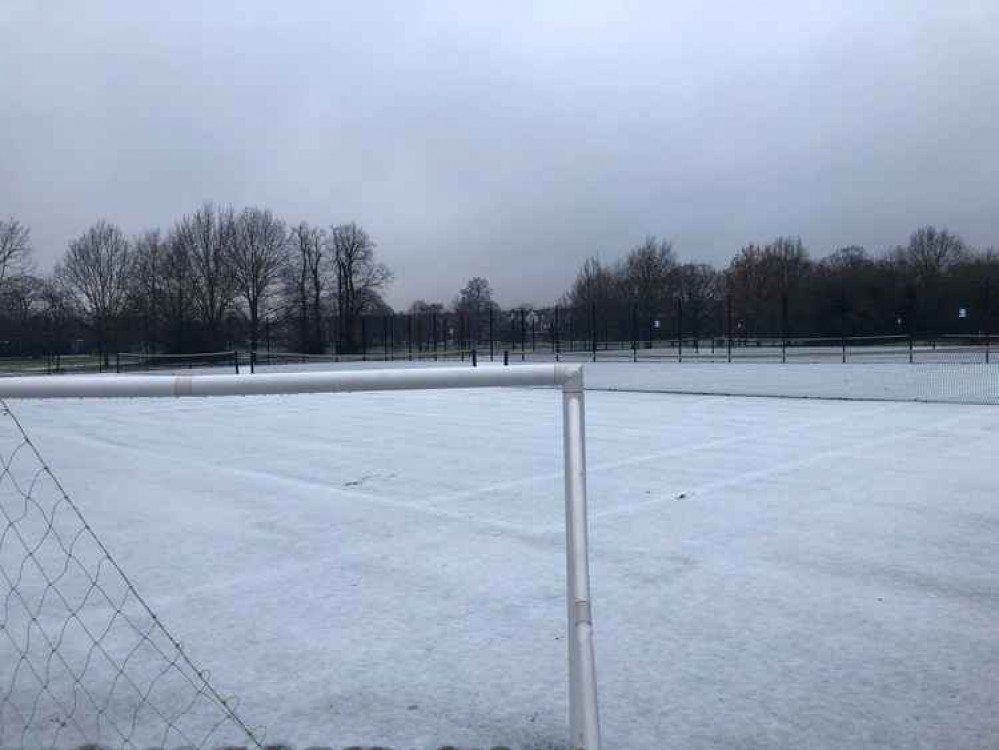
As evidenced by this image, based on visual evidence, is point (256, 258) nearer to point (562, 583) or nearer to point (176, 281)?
point (176, 281)

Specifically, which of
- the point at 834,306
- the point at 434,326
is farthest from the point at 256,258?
the point at 834,306

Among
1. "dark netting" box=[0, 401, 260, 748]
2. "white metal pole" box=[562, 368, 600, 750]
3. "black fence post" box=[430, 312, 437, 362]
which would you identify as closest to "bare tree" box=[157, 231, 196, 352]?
"black fence post" box=[430, 312, 437, 362]

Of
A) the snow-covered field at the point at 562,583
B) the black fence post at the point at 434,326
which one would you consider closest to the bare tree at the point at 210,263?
the black fence post at the point at 434,326

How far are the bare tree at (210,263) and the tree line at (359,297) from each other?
0.12m

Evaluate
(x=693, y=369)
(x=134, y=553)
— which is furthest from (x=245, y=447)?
(x=693, y=369)

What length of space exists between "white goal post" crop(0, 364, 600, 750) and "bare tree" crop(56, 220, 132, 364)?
187 feet

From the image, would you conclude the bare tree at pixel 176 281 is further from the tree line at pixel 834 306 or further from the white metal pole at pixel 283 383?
the white metal pole at pixel 283 383

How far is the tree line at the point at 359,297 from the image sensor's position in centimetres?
3997

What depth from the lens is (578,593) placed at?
273 centimetres

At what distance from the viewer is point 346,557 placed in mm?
5422

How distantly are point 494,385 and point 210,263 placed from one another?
6487cm

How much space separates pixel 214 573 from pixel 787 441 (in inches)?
317

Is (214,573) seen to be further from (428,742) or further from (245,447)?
(245,447)

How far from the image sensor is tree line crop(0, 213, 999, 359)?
40.0 m
